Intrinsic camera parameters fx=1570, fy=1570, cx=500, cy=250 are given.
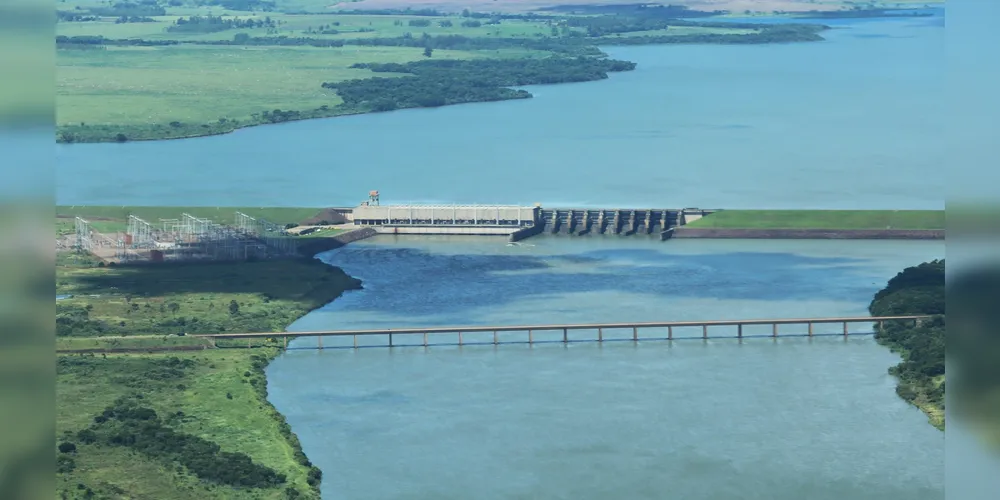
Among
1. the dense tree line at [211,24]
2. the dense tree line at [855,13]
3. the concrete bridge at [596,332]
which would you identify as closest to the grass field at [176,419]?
the concrete bridge at [596,332]

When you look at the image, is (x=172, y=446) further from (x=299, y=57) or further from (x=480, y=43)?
(x=480, y=43)

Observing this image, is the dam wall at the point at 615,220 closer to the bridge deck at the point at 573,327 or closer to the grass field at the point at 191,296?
the grass field at the point at 191,296

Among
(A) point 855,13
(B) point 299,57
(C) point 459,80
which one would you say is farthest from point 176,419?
(A) point 855,13

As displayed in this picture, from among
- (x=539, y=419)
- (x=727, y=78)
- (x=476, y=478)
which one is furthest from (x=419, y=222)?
(x=727, y=78)

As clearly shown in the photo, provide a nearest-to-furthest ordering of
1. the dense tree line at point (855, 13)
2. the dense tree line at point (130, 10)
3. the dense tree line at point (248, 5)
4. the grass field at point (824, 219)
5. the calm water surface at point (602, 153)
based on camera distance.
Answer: the grass field at point (824, 219), the calm water surface at point (602, 153), the dense tree line at point (130, 10), the dense tree line at point (855, 13), the dense tree line at point (248, 5)

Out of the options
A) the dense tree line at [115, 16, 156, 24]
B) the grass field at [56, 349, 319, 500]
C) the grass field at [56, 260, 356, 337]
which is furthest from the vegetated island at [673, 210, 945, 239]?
the dense tree line at [115, 16, 156, 24]
